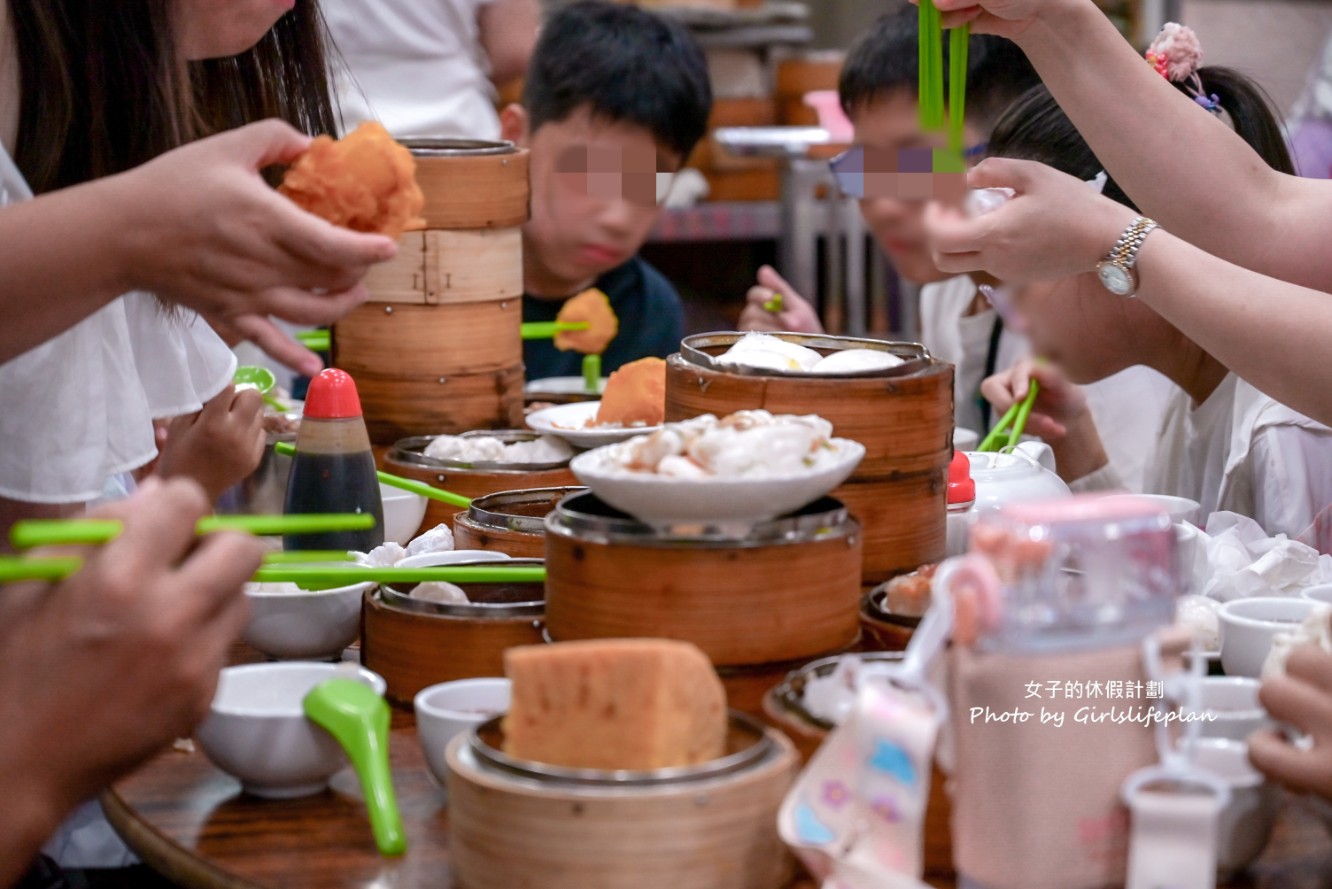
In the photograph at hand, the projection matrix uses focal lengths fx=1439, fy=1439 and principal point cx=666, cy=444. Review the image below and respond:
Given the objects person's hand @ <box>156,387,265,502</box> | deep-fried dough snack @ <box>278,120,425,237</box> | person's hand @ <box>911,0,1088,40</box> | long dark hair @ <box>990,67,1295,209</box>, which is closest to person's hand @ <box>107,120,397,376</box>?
deep-fried dough snack @ <box>278,120,425,237</box>

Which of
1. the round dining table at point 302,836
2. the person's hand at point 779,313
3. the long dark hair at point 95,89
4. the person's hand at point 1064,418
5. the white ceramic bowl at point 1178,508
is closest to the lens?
the round dining table at point 302,836

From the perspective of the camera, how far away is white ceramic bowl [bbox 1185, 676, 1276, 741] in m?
1.24

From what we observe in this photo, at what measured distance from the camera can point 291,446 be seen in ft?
7.50

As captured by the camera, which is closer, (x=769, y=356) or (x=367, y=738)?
(x=367, y=738)

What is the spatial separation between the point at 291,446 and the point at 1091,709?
1.54m

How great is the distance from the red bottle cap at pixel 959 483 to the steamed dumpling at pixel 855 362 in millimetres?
238

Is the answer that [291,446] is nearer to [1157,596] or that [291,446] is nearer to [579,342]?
[579,342]

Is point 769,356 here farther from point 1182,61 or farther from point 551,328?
point 551,328

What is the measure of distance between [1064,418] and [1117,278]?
922 mm

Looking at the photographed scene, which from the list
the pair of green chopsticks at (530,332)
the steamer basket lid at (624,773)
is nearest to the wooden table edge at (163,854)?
the steamer basket lid at (624,773)

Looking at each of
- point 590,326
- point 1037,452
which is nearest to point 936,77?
point 1037,452

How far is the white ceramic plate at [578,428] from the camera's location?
2.29m

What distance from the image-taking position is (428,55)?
156 inches

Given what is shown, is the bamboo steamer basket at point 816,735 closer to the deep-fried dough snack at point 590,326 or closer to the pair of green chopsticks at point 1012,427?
the pair of green chopsticks at point 1012,427
